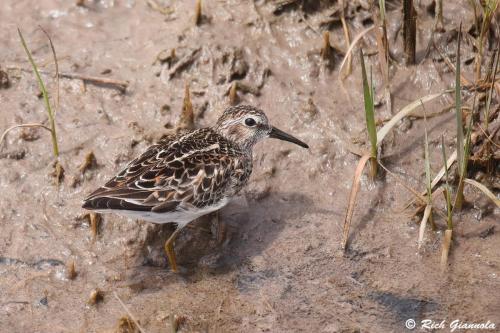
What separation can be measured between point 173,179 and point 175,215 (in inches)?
12.8

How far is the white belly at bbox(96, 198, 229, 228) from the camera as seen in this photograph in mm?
6637

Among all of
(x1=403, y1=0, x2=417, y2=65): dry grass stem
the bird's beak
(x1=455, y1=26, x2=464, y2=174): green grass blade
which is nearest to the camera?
(x1=455, y1=26, x2=464, y2=174): green grass blade

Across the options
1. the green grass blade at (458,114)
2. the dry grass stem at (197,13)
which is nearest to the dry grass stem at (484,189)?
the green grass blade at (458,114)

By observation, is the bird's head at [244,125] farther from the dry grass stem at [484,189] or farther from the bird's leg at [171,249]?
the dry grass stem at [484,189]

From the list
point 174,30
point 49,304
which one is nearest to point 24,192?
point 49,304

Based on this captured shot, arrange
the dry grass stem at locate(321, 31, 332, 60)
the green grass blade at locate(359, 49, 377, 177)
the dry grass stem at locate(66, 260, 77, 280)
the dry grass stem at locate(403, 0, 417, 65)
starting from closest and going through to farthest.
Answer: the green grass blade at locate(359, 49, 377, 177), the dry grass stem at locate(66, 260, 77, 280), the dry grass stem at locate(403, 0, 417, 65), the dry grass stem at locate(321, 31, 332, 60)

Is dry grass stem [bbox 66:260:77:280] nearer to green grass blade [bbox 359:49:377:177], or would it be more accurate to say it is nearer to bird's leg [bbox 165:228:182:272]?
bird's leg [bbox 165:228:182:272]

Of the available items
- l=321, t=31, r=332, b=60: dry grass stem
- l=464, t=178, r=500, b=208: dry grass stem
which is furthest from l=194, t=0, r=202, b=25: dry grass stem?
l=464, t=178, r=500, b=208: dry grass stem

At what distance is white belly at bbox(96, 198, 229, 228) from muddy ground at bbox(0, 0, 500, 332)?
0.46 m

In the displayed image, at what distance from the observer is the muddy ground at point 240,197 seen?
677cm

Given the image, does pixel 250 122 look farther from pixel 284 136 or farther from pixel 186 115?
pixel 186 115

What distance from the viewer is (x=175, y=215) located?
6.86m

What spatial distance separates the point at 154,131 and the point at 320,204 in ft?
6.16

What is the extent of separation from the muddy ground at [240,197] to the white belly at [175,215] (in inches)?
18.0
